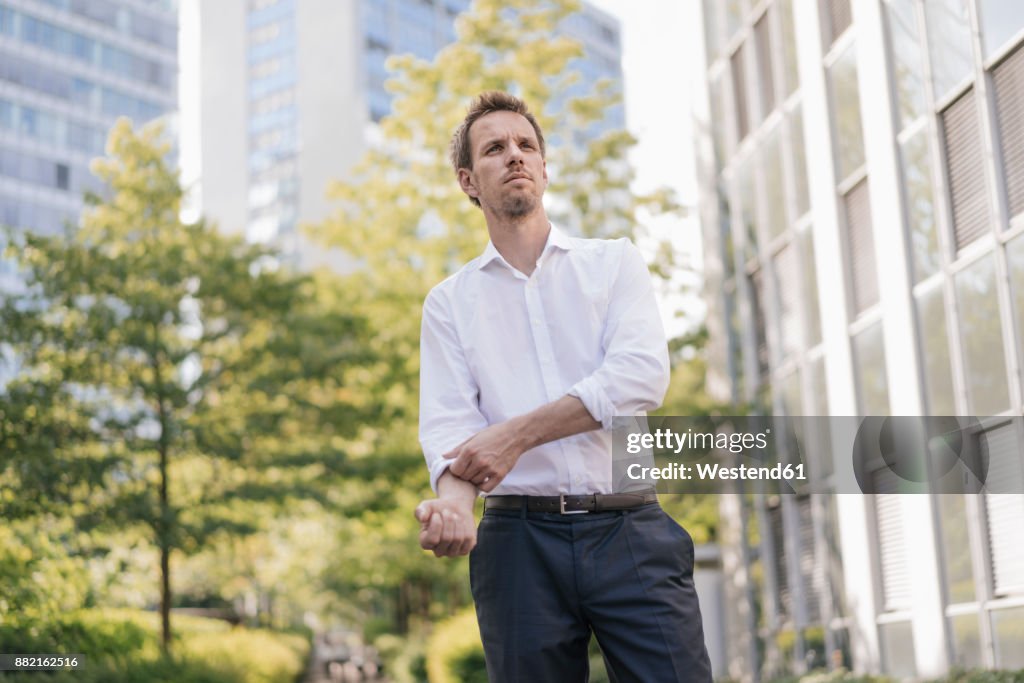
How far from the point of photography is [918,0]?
449 inches

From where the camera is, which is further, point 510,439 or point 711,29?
point 711,29

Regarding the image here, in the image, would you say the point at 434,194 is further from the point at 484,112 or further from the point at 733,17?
the point at 484,112

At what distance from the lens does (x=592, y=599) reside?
8.11ft

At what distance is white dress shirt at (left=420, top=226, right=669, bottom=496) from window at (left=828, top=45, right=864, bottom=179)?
440 inches

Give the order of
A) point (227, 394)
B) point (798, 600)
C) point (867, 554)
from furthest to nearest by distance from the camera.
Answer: point (227, 394) → point (798, 600) → point (867, 554)

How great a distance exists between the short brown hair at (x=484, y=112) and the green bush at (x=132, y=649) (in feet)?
28.4

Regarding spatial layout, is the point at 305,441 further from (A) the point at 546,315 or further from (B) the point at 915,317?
(A) the point at 546,315

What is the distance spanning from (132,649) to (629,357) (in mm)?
12957

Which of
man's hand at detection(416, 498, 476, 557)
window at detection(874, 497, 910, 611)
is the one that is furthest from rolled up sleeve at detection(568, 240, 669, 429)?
window at detection(874, 497, 910, 611)

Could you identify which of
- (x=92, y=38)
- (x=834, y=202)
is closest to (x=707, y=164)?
(x=834, y=202)

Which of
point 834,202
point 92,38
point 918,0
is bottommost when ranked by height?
point 834,202

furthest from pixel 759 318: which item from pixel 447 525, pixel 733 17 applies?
pixel 447 525

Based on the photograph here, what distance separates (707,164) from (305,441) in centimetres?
720

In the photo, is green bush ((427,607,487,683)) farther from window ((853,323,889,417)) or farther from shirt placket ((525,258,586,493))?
shirt placket ((525,258,586,493))
